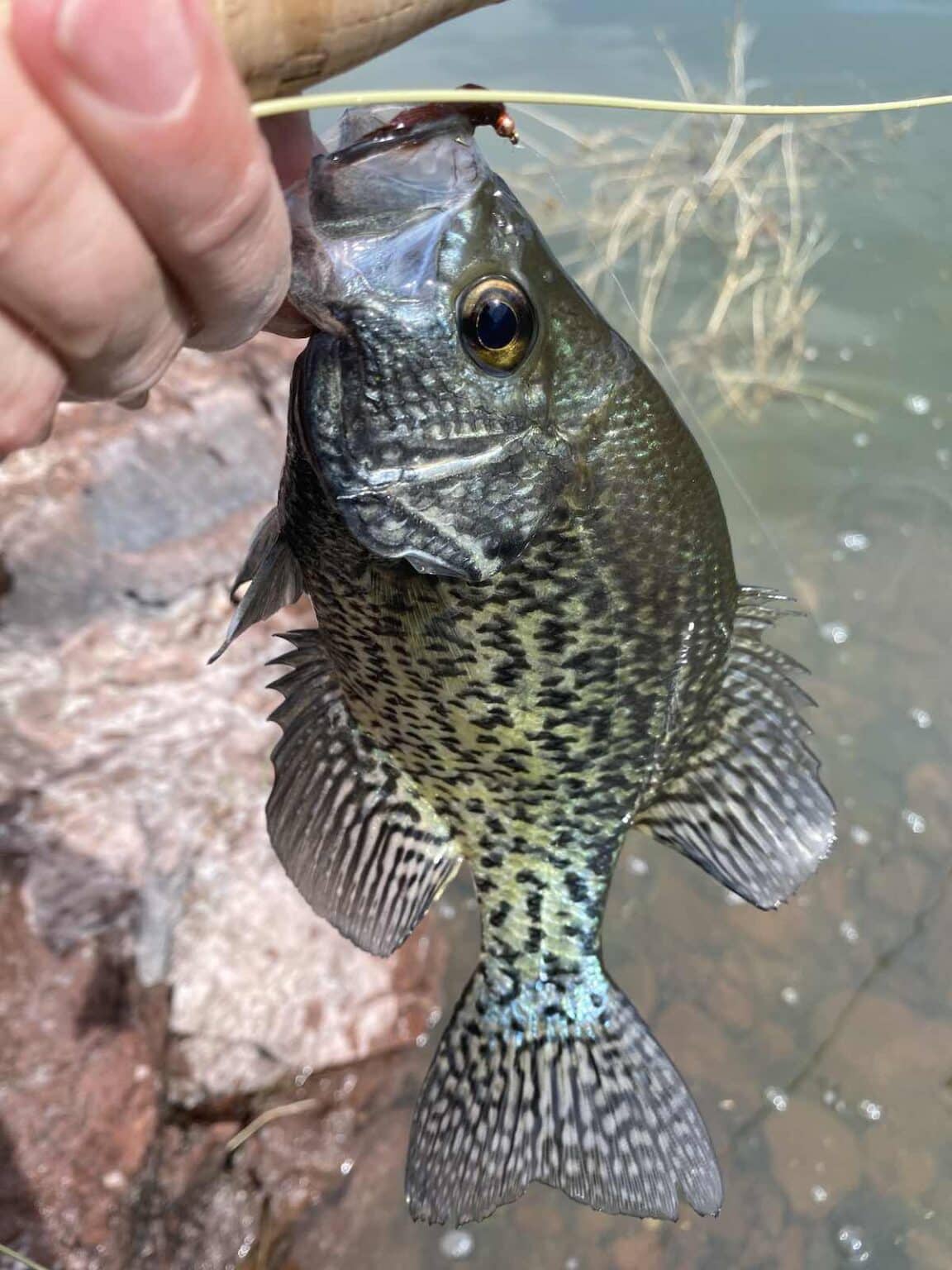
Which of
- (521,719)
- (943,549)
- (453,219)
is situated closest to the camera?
(453,219)

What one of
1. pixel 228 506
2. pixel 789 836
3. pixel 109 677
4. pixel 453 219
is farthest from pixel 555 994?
pixel 228 506

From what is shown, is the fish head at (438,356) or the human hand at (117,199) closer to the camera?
the human hand at (117,199)

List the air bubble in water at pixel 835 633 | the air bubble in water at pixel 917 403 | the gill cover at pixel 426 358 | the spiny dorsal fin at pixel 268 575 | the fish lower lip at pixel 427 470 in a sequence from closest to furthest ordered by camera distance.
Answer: the gill cover at pixel 426 358
the fish lower lip at pixel 427 470
the spiny dorsal fin at pixel 268 575
the air bubble in water at pixel 835 633
the air bubble in water at pixel 917 403

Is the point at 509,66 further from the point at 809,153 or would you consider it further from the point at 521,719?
the point at 521,719

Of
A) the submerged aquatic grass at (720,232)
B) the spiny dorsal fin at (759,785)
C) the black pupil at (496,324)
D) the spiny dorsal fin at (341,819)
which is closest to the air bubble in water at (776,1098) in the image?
the spiny dorsal fin at (759,785)

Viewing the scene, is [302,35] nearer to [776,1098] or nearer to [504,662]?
[504,662]

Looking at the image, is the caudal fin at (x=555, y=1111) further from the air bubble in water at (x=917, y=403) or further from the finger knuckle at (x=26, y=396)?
the air bubble in water at (x=917, y=403)
